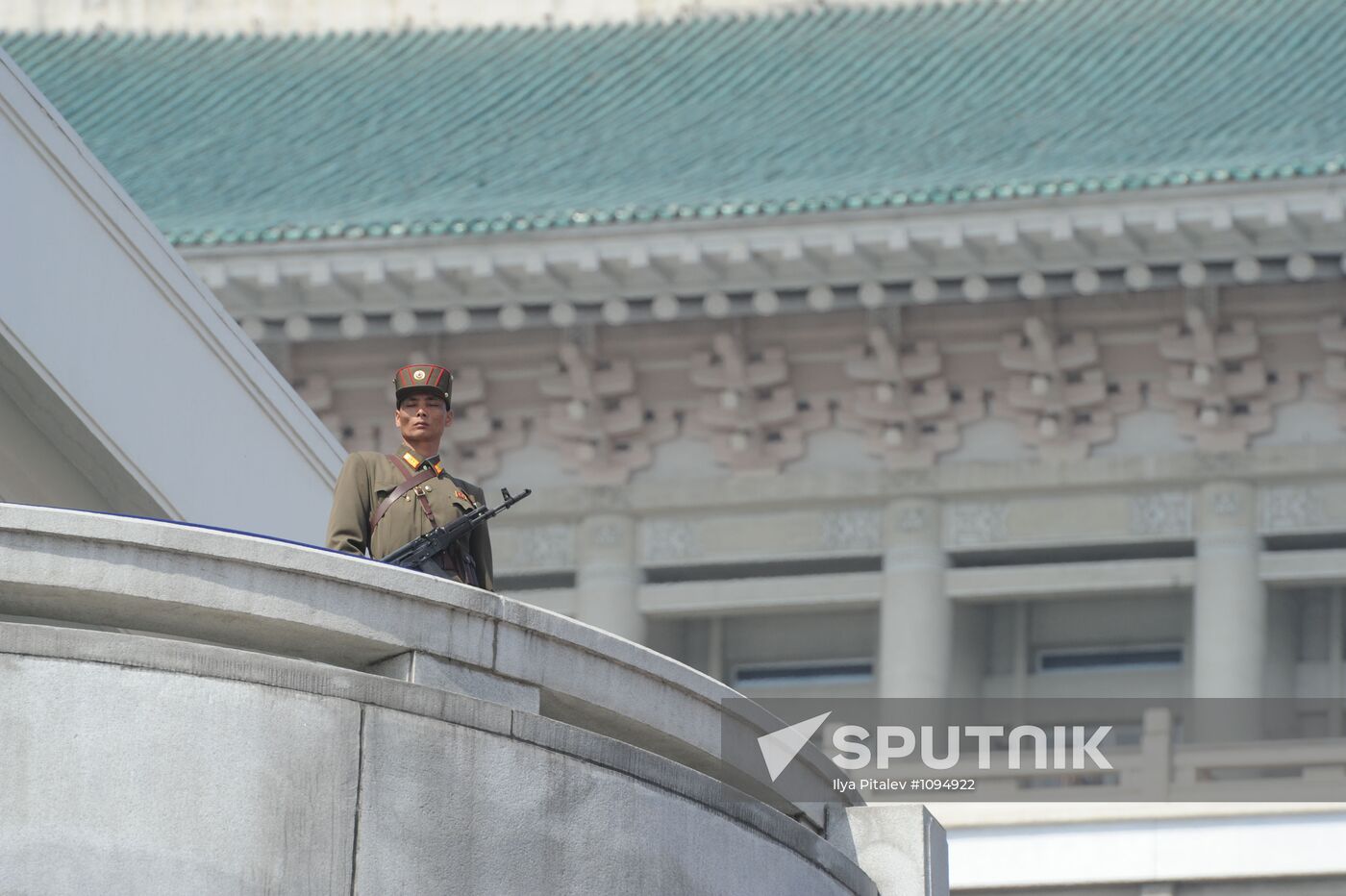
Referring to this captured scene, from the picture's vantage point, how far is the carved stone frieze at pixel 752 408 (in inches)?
637

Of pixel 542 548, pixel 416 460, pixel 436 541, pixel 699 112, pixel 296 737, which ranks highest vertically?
pixel 699 112

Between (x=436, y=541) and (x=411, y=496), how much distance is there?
18 centimetres

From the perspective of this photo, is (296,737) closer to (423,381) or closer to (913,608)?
(423,381)

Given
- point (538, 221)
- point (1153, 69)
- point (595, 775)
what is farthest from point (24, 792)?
point (1153, 69)

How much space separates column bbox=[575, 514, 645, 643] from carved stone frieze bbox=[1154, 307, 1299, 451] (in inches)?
127

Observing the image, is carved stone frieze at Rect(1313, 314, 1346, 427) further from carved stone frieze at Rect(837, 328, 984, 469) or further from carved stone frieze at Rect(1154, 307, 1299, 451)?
carved stone frieze at Rect(837, 328, 984, 469)

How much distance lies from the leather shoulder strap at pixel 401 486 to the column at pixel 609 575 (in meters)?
9.33

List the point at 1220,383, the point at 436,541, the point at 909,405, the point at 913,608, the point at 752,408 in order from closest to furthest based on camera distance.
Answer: the point at 436,541, the point at 1220,383, the point at 913,608, the point at 909,405, the point at 752,408

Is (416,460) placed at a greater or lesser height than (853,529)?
lesser

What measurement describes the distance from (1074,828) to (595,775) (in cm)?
802

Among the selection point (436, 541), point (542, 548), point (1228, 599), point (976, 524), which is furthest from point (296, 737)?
point (542, 548)

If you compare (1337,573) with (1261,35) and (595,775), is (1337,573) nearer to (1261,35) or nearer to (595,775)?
(1261,35)

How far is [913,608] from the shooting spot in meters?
15.7

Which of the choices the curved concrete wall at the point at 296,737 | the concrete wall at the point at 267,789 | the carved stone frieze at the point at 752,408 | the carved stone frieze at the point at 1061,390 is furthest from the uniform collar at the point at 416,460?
the carved stone frieze at the point at 752,408
